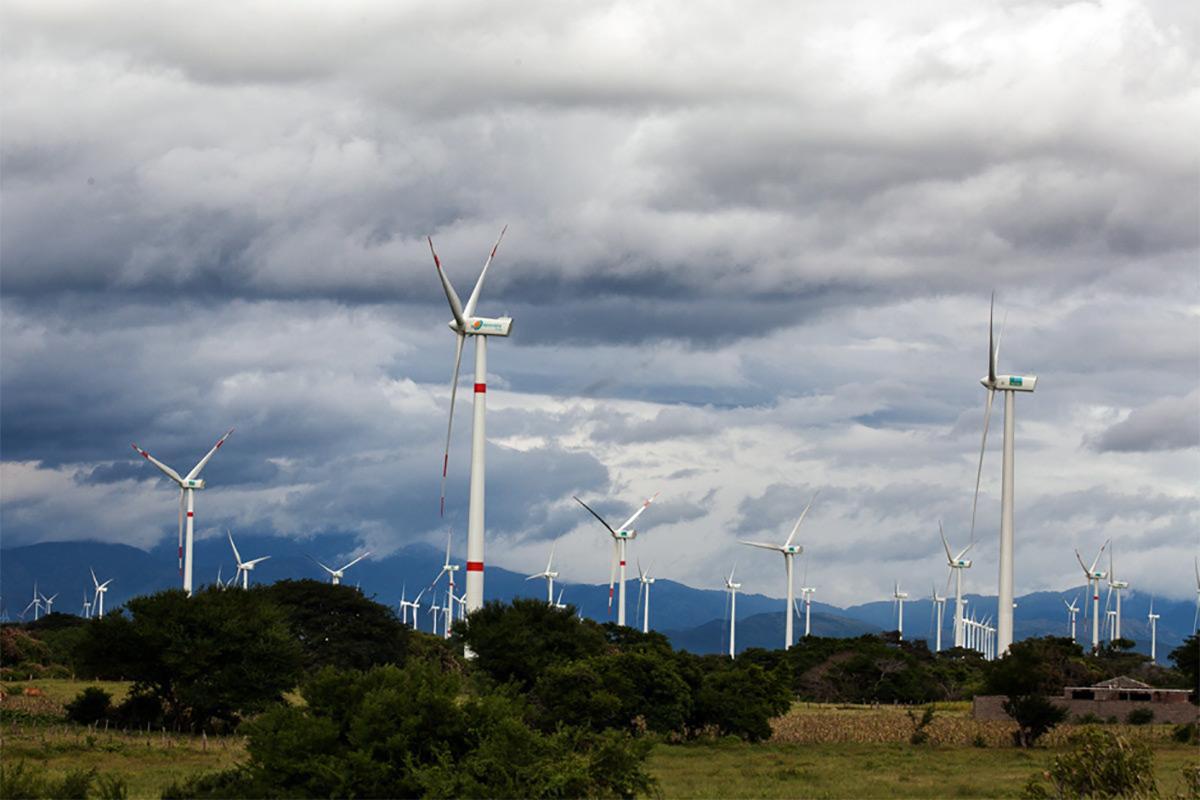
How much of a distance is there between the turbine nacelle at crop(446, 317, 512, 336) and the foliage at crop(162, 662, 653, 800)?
78279mm

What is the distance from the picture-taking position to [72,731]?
2960 inches

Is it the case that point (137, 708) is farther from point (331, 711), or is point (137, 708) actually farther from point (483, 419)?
point (331, 711)

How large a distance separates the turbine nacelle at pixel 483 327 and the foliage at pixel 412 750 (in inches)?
3082

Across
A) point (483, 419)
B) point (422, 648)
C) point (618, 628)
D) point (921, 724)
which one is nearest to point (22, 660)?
point (422, 648)

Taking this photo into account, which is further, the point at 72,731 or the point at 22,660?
the point at 22,660

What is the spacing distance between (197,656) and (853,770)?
3592cm

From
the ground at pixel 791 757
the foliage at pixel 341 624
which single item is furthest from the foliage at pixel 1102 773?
the foliage at pixel 341 624

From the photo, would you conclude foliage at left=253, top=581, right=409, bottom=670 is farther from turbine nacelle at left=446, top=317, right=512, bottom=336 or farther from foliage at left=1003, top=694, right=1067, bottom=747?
foliage at left=1003, top=694, right=1067, bottom=747

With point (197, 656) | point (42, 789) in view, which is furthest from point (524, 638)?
point (42, 789)

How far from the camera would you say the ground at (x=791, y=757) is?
59812 mm

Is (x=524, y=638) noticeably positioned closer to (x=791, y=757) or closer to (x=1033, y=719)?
(x=791, y=757)

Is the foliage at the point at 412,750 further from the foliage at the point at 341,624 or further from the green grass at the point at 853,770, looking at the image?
the foliage at the point at 341,624

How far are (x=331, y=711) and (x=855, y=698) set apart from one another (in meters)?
100

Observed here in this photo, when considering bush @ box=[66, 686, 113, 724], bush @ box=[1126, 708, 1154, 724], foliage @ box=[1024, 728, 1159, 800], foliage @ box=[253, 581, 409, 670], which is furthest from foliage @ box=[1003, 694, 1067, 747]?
foliage @ box=[253, 581, 409, 670]
